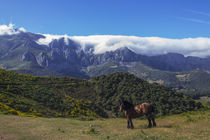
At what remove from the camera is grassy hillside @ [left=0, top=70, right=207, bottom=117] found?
58.1 metres

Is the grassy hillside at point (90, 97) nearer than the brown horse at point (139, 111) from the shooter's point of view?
No

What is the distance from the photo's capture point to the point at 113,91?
88.8 metres

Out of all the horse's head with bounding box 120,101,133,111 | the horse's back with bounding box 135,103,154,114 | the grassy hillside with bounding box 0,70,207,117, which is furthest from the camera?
the grassy hillside with bounding box 0,70,207,117

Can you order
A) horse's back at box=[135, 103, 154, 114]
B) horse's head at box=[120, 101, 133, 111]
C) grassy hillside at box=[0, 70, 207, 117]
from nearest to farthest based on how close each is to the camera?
Result: horse's back at box=[135, 103, 154, 114], horse's head at box=[120, 101, 133, 111], grassy hillside at box=[0, 70, 207, 117]

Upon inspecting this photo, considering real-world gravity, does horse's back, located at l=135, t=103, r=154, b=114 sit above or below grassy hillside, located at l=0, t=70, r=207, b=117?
above

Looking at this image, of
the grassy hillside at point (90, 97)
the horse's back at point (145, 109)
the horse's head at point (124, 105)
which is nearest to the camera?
the horse's back at point (145, 109)

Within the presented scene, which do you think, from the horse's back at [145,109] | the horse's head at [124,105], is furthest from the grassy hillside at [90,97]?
the horse's back at [145,109]

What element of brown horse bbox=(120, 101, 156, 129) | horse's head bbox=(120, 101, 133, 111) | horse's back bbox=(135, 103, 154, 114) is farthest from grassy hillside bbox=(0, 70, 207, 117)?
horse's back bbox=(135, 103, 154, 114)

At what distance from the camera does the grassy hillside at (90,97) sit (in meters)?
58.1

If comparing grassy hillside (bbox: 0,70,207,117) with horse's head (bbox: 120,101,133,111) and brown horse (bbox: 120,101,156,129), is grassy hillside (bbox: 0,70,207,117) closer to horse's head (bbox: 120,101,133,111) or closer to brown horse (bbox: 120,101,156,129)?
horse's head (bbox: 120,101,133,111)

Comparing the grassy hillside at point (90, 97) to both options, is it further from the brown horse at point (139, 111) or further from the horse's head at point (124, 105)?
the brown horse at point (139, 111)

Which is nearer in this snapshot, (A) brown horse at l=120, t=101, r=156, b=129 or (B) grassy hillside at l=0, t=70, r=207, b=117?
(A) brown horse at l=120, t=101, r=156, b=129

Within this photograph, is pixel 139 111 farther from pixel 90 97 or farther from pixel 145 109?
pixel 90 97

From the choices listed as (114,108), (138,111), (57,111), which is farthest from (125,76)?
(138,111)
